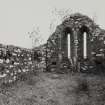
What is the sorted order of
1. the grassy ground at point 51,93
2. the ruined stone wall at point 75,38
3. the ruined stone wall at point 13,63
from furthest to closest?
the ruined stone wall at point 75,38 < the ruined stone wall at point 13,63 < the grassy ground at point 51,93

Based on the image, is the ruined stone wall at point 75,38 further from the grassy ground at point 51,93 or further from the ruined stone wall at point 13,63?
the grassy ground at point 51,93

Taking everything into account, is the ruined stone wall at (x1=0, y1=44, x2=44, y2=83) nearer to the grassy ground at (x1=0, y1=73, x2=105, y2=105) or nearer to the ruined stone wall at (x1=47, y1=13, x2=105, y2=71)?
the grassy ground at (x1=0, y1=73, x2=105, y2=105)

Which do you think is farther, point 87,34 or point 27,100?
point 87,34

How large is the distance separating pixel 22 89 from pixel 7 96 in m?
0.86

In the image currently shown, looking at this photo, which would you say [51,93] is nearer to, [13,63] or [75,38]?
[13,63]

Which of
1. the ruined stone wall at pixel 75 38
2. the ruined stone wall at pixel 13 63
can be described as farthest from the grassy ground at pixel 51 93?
the ruined stone wall at pixel 75 38

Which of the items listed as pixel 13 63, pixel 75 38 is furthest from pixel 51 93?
pixel 75 38

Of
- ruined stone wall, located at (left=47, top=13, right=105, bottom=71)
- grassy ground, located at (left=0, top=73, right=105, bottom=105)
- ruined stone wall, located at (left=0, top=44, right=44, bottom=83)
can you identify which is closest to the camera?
grassy ground, located at (left=0, top=73, right=105, bottom=105)

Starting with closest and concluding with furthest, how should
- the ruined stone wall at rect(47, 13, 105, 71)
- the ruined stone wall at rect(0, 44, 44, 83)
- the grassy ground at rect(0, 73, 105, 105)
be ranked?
the grassy ground at rect(0, 73, 105, 105) → the ruined stone wall at rect(0, 44, 44, 83) → the ruined stone wall at rect(47, 13, 105, 71)

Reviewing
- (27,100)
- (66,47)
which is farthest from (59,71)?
(27,100)

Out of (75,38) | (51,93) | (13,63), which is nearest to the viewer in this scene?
(51,93)

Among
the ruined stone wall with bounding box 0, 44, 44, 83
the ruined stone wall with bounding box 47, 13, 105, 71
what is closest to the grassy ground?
the ruined stone wall with bounding box 0, 44, 44, 83

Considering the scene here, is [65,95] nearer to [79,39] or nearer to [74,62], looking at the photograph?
[74,62]

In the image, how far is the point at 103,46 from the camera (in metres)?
9.14
